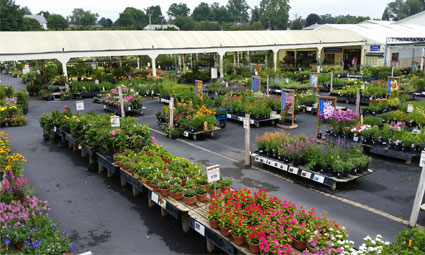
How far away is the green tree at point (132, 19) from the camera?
302ft

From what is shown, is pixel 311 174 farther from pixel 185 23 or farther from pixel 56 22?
pixel 185 23

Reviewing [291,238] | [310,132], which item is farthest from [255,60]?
[291,238]

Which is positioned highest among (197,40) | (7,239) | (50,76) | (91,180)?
(197,40)

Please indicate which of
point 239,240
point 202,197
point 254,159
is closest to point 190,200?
point 202,197

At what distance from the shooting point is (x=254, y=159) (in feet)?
32.3

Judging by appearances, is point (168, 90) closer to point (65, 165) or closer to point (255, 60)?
point (65, 165)

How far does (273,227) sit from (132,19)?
95767 mm

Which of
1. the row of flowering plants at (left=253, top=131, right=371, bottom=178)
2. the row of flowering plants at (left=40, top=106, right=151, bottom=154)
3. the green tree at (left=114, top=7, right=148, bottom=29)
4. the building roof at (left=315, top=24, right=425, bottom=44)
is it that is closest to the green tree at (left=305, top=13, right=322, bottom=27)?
the green tree at (left=114, top=7, right=148, bottom=29)

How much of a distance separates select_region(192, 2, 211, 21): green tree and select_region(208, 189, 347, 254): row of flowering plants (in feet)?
350

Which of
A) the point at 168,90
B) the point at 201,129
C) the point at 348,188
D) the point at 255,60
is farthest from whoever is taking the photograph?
the point at 255,60

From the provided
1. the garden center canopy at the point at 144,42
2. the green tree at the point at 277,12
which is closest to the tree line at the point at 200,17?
the green tree at the point at 277,12

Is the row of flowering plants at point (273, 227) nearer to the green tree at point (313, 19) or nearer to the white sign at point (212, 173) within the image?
the white sign at point (212, 173)

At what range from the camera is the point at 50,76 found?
891 inches

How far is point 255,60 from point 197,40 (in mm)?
20954
